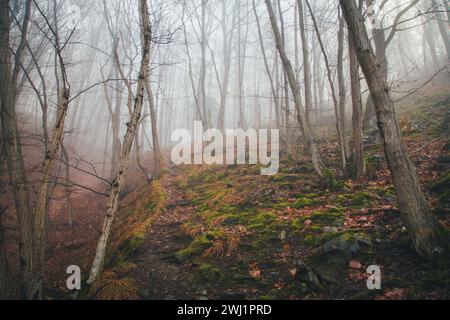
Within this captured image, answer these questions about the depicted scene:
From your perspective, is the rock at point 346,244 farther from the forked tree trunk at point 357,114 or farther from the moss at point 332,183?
the forked tree trunk at point 357,114

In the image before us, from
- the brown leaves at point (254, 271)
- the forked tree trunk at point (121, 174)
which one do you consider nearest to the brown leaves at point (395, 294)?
the brown leaves at point (254, 271)

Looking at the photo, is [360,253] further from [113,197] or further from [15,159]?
[15,159]

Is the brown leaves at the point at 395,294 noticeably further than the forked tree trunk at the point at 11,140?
No

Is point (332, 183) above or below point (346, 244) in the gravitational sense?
above

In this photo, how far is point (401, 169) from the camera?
452cm

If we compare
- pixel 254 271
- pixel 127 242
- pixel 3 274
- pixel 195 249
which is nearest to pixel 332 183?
pixel 254 271

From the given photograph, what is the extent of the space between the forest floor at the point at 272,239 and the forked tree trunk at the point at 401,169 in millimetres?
310

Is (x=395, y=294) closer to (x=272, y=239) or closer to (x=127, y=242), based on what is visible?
(x=272, y=239)

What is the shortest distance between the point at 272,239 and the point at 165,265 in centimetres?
Result: 221

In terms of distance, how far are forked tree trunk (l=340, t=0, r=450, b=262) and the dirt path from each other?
343 cm

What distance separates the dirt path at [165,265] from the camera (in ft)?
16.7

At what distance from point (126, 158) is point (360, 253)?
467cm

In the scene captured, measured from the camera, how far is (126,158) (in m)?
6.10

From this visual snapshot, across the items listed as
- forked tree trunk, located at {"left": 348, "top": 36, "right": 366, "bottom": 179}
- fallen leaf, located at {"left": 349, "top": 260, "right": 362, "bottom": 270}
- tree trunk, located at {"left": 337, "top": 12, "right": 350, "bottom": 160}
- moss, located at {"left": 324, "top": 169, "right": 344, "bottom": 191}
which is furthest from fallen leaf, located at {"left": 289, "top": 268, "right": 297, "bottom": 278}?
tree trunk, located at {"left": 337, "top": 12, "right": 350, "bottom": 160}
